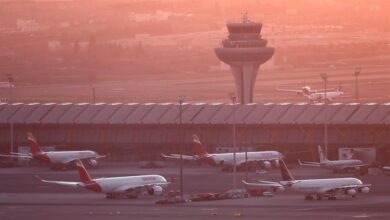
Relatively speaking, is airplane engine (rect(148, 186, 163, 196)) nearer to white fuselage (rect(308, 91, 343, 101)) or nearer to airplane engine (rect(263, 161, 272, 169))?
airplane engine (rect(263, 161, 272, 169))

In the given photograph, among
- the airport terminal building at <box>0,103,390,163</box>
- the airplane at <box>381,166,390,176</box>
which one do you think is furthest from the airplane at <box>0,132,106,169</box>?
the airplane at <box>381,166,390,176</box>

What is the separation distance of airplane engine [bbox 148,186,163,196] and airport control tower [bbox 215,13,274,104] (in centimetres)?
4503

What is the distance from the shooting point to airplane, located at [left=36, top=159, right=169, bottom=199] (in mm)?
79250

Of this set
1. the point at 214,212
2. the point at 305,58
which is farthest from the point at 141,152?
the point at 305,58

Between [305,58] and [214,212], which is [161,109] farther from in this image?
[305,58]

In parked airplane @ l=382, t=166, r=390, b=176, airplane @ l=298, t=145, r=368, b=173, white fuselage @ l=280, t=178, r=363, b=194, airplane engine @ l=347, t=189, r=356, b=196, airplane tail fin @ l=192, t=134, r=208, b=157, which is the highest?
airplane tail fin @ l=192, t=134, r=208, b=157

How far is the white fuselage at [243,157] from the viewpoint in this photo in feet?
303

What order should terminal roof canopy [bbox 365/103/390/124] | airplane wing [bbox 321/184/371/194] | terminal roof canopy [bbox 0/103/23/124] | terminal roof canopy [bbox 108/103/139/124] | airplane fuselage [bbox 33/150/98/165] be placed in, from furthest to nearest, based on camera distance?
terminal roof canopy [bbox 0/103/23/124] → terminal roof canopy [bbox 108/103/139/124] → terminal roof canopy [bbox 365/103/390/124] → airplane fuselage [bbox 33/150/98/165] → airplane wing [bbox 321/184/371/194]

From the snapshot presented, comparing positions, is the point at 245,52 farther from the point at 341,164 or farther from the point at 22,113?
the point at 341,164

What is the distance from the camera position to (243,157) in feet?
303

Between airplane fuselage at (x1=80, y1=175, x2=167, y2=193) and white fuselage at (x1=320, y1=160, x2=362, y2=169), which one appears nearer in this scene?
airplane fuselage at (x1=80, y1=175, x2=167, y2=193)

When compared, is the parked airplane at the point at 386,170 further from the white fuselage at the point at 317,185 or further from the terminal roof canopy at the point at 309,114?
the terminal roof canopy at the point at 309,114

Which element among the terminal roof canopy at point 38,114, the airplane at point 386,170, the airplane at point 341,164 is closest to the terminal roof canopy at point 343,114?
the airplane at point 341,164

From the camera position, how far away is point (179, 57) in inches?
7677
